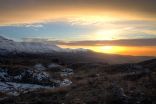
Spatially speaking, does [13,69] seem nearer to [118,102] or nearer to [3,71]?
[3,71]

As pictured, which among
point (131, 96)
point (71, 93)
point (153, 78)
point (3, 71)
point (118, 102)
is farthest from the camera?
point (3, 71)

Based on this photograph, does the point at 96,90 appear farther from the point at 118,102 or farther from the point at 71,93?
the point at 118,102

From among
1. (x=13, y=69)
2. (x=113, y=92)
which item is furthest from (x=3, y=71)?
(x=113, y=92)

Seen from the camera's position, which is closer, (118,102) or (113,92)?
(118,102)

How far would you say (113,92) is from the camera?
93.7 feet

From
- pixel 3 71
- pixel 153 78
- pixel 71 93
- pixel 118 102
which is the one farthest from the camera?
pixel 3 71

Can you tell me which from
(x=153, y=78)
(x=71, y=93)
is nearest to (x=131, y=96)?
(x=71, y=93)

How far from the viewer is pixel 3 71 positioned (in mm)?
54906

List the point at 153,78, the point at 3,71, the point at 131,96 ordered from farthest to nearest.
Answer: the point at 3,71 → the point at 153,78 → the point at 131,96

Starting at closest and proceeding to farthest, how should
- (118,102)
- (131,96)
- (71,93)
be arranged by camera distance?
(118,102), (131,96), (71,93)

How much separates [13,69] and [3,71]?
2.26 m

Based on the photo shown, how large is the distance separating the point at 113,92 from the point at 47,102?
5218 mm

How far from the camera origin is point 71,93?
30859mm

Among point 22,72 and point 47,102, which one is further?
point 22,72
